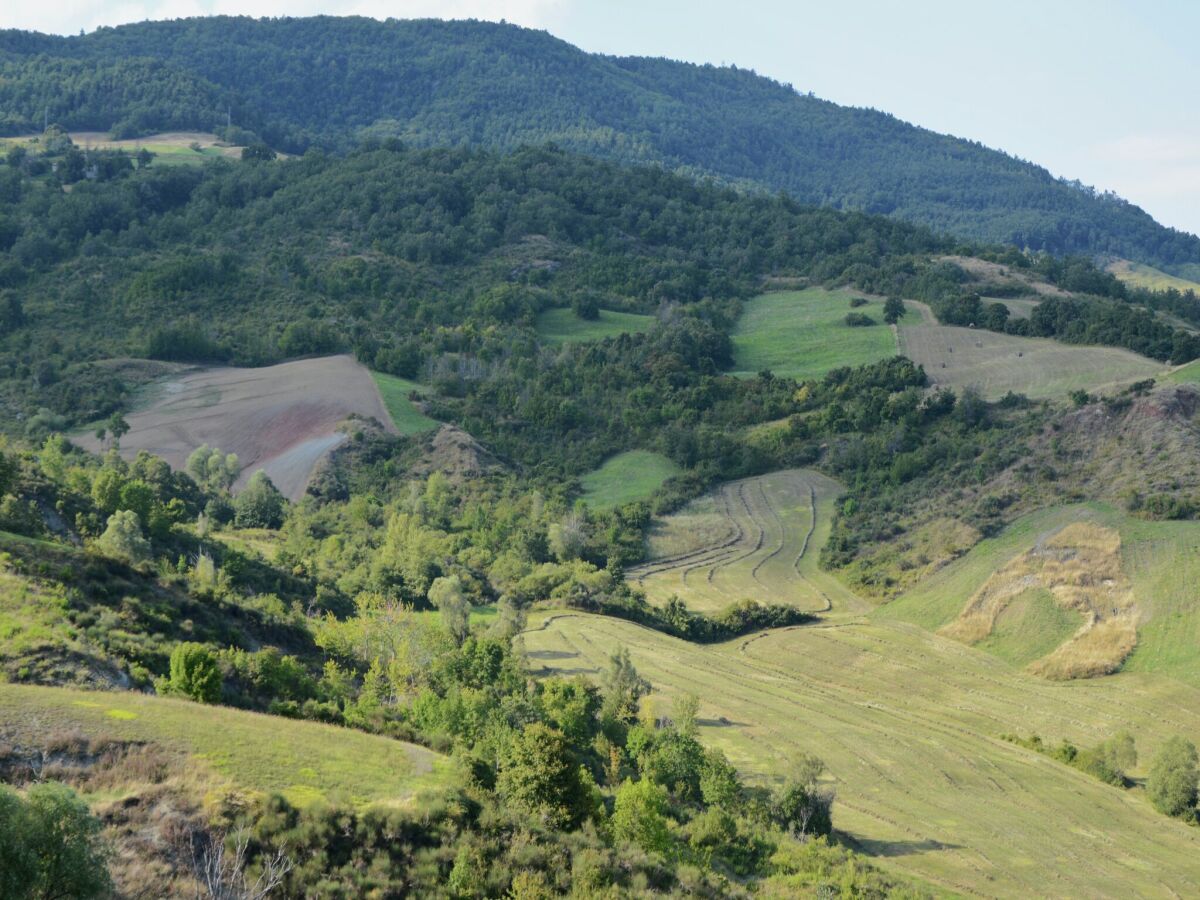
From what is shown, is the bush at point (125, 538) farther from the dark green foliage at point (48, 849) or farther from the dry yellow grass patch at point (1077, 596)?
the dry yellow grass patch at point (1077, 596)

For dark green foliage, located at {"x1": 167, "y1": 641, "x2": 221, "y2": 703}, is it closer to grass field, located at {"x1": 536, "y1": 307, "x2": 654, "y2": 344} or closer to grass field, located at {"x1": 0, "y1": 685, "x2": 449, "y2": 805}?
grass field, located at {"x1": 0, "y1": 685, "x2": 449, "y2": 805}

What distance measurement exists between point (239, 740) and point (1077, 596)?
185ft

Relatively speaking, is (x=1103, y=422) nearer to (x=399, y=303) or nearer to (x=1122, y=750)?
(x=1122, y=750)

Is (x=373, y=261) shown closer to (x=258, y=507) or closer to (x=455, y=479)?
(x=455, y=479)

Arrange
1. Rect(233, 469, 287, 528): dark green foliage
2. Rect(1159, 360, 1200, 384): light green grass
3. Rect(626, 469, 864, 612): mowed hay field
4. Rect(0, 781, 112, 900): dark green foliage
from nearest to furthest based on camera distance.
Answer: Rect(0, 781, 112, 900): dark green foliage → Rect(626, 469, 864, 612): mowed hay field → Rect(233, 469, 287, 528): dark green foliage → Rect(1159, 360, 1200, 384): light green grass

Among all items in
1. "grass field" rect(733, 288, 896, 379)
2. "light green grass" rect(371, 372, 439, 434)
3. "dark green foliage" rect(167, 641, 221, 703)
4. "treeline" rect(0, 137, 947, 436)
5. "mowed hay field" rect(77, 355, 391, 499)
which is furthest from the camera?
"treeline" rect(0, 137, 947, 436)

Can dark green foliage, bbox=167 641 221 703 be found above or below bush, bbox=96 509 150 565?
above

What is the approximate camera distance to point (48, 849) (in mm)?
22859

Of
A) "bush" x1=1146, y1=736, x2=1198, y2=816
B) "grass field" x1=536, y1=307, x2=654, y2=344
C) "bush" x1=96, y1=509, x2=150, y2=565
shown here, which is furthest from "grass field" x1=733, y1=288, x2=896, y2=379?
"bush" x1=96, y1=509, x2=150, y2=565

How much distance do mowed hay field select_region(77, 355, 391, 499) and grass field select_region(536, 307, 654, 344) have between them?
86.7 ft

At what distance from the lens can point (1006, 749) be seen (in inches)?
2383

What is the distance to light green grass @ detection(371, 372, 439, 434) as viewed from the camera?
392 feet

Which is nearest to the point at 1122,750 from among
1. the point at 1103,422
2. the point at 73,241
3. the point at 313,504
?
the point at 1103,422

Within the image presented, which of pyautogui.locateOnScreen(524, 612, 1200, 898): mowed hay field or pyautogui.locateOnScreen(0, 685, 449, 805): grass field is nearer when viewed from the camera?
pyautogui.locateOnScreen(0, 685, 449, 805): grass field
